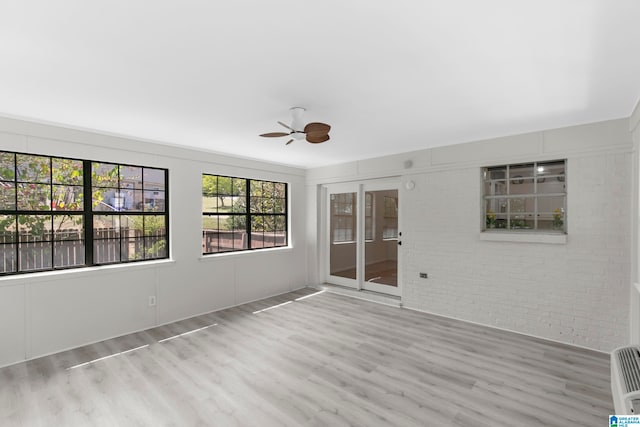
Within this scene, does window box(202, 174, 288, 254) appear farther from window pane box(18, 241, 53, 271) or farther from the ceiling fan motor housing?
the ceiling fan motor housing

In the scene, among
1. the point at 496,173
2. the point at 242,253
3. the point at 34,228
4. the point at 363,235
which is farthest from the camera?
the point at 363,235

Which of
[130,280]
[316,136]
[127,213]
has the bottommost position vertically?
[130,280]

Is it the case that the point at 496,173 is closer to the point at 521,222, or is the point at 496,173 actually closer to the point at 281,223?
the point at 521,222

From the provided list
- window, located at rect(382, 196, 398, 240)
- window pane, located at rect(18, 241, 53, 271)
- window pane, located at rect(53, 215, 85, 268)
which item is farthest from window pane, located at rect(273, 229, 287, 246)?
window pane, located at rect(18, 241, 53, 271)

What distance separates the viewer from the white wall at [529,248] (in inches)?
132

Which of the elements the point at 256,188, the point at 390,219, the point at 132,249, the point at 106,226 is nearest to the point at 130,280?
the point at 132,249

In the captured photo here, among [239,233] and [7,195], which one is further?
[239,233]

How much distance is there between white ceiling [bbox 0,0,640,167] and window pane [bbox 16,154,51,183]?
1.52 ft

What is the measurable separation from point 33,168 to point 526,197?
5.77 m

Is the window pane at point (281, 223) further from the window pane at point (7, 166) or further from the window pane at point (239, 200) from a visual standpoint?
the window pane at point (7, 166)

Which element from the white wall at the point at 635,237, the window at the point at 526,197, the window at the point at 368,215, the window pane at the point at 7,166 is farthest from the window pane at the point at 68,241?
the white wall at the point at 635,237

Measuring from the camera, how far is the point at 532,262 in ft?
12.6

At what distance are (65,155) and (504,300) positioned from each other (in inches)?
218

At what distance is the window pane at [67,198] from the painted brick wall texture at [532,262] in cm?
436
